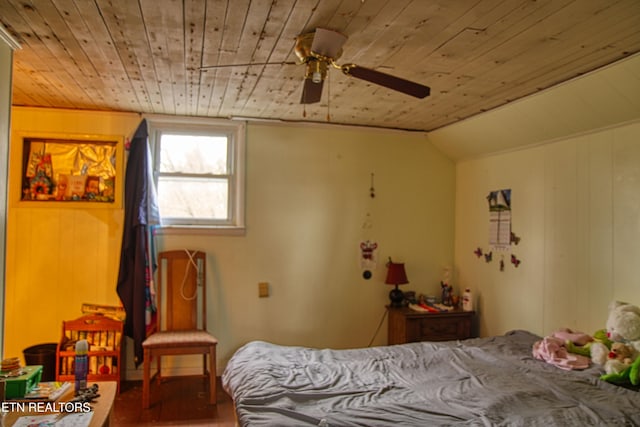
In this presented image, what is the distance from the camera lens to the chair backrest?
380 cm

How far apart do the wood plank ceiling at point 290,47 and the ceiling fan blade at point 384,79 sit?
0.69ft

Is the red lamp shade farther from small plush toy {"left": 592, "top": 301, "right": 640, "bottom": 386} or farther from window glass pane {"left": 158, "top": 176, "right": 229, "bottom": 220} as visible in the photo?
small plush toy {"left": 592, "top": 301, "right": 640, "bottom": 386}

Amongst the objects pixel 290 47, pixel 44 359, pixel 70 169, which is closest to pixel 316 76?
pixel 290 47

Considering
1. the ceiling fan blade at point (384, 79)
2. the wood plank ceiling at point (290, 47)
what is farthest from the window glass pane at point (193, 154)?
the ceiling fan blade at point (384, 79)

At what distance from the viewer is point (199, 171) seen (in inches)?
161

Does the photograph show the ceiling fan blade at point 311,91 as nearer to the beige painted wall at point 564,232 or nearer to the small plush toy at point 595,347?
the beige painted wall at point 564,232

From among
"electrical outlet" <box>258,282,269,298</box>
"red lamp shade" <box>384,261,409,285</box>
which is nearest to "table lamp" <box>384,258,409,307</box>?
"red lamp shade" <box>384,261,409,285</box>

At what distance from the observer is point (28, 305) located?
365 cm

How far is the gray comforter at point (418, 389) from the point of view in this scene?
199 cm

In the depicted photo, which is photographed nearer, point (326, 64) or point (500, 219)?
point (326, 64)

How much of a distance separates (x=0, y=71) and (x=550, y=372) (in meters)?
3.34

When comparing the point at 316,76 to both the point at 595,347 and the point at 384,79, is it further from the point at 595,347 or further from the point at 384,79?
the point at 595,347

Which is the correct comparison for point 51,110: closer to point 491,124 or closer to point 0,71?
point 0,71

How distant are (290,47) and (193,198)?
2.09 meters
